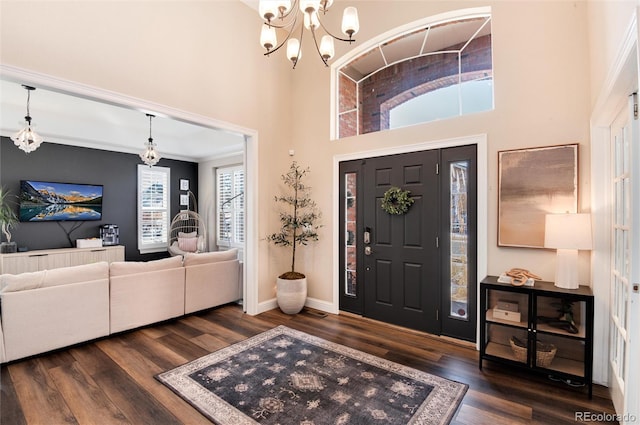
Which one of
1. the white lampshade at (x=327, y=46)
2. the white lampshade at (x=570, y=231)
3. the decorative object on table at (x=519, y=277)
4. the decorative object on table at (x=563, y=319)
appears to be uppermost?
the white lampshade at (x=327, y=46)

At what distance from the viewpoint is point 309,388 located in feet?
8.09

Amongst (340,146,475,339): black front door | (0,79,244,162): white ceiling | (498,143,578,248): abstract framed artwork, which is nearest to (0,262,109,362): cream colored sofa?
(0,79,244,162): white ceiling

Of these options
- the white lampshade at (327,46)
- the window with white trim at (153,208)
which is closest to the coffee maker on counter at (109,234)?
A: the window with white trim at (153,208)

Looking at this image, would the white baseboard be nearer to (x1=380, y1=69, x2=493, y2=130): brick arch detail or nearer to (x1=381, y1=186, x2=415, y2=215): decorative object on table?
(x1=381, y1=186, x2=415, y2=215): decorative object on table

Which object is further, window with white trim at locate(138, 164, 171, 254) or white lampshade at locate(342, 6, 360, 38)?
window with white trim at locate(138, 164, 171, 254)

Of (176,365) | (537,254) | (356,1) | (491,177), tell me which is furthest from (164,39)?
(537,254)

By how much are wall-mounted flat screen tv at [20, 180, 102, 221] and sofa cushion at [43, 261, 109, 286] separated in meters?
3.54

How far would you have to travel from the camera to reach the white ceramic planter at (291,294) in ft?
13.9

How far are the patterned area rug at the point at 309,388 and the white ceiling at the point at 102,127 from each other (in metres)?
2.88

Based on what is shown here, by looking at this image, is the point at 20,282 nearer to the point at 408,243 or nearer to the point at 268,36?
the point at 268,36

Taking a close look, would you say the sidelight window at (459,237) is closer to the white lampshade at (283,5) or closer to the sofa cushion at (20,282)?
the white lampshade at (283,5)

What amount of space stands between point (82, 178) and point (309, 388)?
21.2 feet

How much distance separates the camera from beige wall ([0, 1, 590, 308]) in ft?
8.72

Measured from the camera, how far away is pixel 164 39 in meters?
3.30
